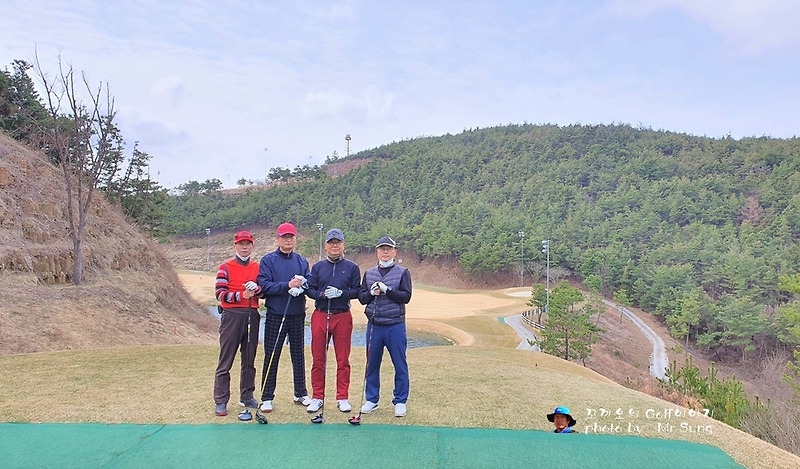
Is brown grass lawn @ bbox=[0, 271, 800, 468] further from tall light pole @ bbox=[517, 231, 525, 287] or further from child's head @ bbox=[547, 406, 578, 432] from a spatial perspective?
tall light pole @ bbox=[517, 231, 525, 287]

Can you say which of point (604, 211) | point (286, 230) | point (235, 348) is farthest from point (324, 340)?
point (604, 211)

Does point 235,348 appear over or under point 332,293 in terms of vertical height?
under

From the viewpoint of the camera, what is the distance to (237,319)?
541cm

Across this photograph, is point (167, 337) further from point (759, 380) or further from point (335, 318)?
point (759, 380)

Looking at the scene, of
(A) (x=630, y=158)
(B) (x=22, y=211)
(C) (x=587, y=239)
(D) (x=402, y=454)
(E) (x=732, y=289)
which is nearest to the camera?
(D) (x=402, y=454)

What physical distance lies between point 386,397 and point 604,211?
250ft

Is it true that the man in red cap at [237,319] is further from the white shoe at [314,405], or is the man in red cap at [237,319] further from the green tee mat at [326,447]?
the white shoe at [314,405]

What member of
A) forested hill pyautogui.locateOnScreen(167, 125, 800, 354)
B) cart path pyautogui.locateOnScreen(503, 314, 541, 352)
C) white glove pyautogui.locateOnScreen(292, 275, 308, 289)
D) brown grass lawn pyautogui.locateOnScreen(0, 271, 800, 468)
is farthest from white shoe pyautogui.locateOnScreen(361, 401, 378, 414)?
forested hill pyautogui.locateOnScreen(167, 125, 800, 354)

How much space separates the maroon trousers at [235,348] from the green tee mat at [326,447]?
0.47 m

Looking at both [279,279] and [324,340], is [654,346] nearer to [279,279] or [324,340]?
[324,340]

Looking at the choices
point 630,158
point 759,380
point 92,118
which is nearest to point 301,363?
point 92,118

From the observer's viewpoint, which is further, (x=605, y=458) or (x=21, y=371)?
(x=21, y=371)

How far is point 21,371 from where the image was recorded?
26.6ft

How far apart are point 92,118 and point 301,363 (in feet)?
55.3
